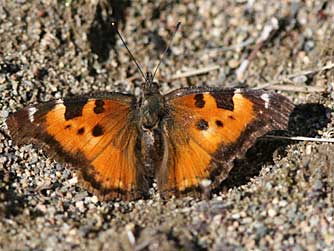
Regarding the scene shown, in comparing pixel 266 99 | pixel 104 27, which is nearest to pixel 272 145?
pixel 266 99

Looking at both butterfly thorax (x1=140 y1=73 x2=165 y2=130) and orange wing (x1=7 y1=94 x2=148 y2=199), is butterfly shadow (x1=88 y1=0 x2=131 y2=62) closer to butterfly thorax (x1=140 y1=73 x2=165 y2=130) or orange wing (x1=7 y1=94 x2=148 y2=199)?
butterfly thorax (x1=140 y1=73 x2=165 y2=130)

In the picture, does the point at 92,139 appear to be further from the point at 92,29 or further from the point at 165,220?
the point at 92,29

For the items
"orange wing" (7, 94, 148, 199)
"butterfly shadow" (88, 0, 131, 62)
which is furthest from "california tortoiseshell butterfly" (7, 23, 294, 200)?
"butterfly shadow" (88, 0, 131, 62)

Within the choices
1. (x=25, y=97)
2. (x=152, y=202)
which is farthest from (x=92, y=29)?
(x=152, y=202)

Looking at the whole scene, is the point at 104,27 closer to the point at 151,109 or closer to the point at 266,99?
the point at 151,109

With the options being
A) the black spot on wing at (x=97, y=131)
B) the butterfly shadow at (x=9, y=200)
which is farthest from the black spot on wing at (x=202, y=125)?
the butterfly shadow at (x=9, y=200)
